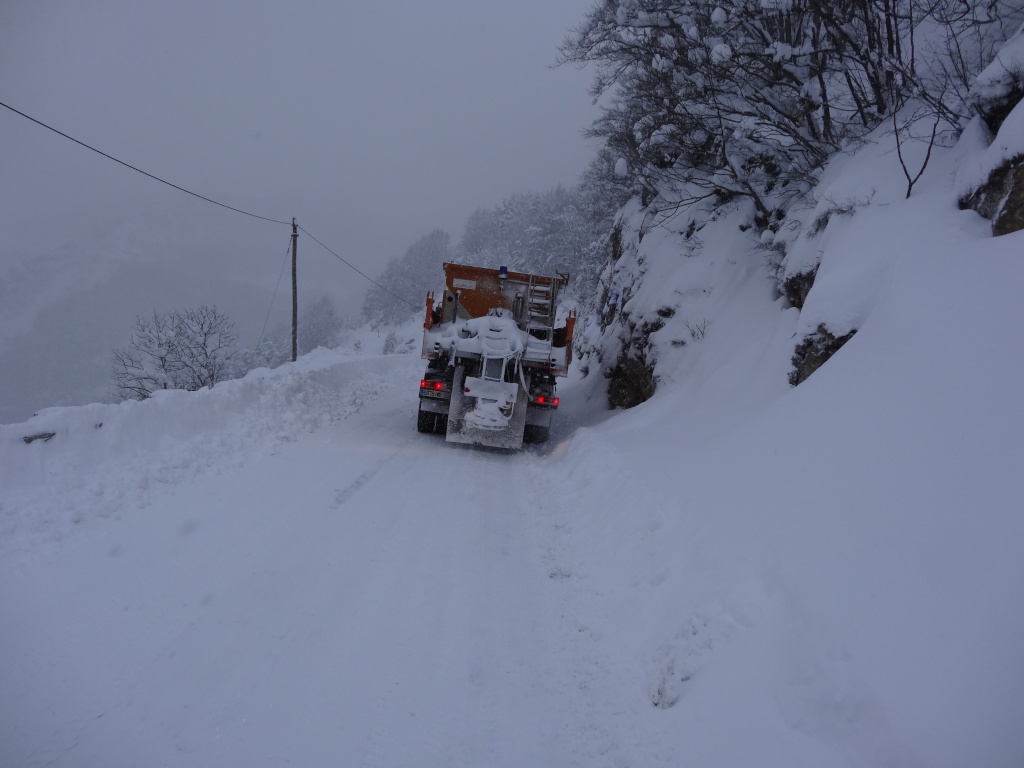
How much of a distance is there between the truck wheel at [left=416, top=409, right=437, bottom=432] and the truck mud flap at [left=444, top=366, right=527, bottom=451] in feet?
3.40

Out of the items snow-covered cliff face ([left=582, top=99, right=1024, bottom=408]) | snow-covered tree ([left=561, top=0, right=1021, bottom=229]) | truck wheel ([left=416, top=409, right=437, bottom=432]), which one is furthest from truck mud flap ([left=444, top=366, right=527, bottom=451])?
snow-covered tree ([left=561, top=0, right=1021, bottom=229])

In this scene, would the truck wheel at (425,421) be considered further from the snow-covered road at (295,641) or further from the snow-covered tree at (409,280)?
the snow-covered tree at (409,280)

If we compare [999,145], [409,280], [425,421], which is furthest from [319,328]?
[999,145]

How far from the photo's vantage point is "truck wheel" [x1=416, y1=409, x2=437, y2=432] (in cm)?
1106

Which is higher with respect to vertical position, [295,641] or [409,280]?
[295,641]

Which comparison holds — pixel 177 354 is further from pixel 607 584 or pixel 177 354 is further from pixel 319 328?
pixel 319 328

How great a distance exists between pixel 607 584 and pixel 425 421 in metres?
7.02

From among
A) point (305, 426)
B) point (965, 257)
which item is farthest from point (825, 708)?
point (305, 426)

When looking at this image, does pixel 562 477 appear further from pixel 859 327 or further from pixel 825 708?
pixel 825 708

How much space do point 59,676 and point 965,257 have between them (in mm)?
7487

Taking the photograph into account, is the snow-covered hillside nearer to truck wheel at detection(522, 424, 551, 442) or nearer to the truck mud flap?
the truck mud flap

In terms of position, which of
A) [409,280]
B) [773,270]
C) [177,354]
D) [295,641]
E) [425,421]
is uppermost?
[773,270]

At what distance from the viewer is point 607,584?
473cm

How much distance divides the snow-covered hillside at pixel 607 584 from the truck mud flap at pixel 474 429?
3.04m
